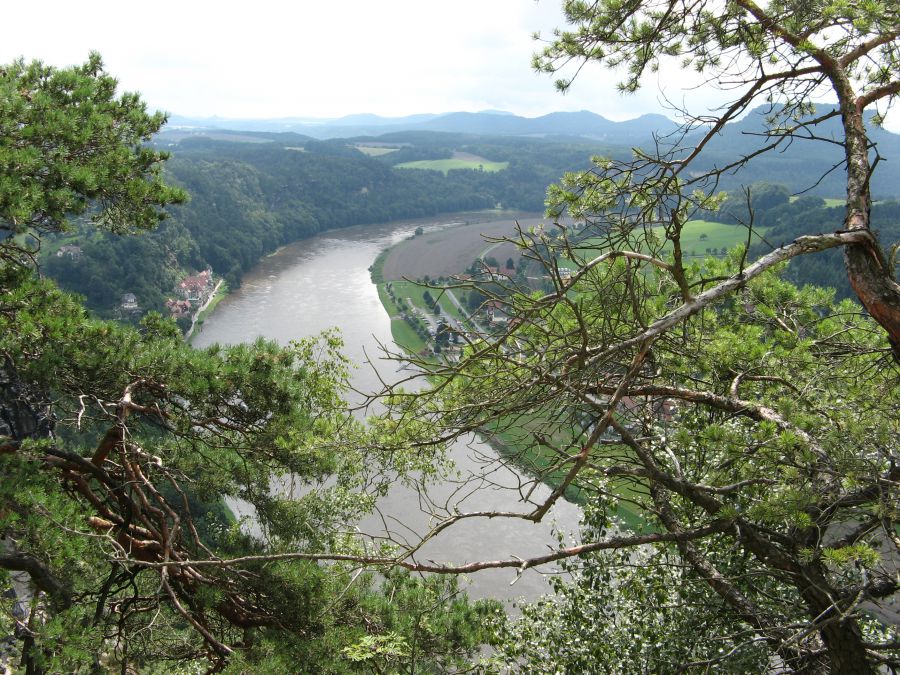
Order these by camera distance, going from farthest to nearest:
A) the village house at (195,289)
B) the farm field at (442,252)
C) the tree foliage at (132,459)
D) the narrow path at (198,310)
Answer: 1. the farm field at (442,252)
2. the village house at (195,289)
3. the narrow path at (198,310)
4. the tree foliage at (132,459)

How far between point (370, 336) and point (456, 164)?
64945 millimetres

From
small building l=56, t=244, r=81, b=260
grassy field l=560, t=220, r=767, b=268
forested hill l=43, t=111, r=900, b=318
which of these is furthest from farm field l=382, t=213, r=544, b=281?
small building l=56, t=244, r=81, b=260

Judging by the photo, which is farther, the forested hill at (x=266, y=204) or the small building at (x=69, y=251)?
the small building at (x=69, y=251)

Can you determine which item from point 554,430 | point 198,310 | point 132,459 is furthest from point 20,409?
point 198,310

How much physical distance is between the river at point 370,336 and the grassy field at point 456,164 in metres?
23.8

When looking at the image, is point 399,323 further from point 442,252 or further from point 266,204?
point 266,204

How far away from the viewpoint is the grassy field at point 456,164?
291 ft

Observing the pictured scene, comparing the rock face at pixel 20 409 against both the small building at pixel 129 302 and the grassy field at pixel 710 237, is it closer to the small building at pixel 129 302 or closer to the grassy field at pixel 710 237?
the small building at pixel 129 302

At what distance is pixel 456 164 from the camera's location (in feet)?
306

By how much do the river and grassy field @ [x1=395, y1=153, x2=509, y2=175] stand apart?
23844mm

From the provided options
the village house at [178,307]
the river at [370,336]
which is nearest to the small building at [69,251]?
the village house at [178,307]

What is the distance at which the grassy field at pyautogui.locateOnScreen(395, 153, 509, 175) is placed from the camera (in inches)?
3492

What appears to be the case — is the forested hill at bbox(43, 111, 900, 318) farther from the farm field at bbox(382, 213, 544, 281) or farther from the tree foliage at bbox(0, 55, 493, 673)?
the tree foliage at bbox(0, 55, 493, 673)

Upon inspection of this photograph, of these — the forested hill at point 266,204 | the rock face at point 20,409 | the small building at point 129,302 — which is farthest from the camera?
the forested hill at point 266,204
